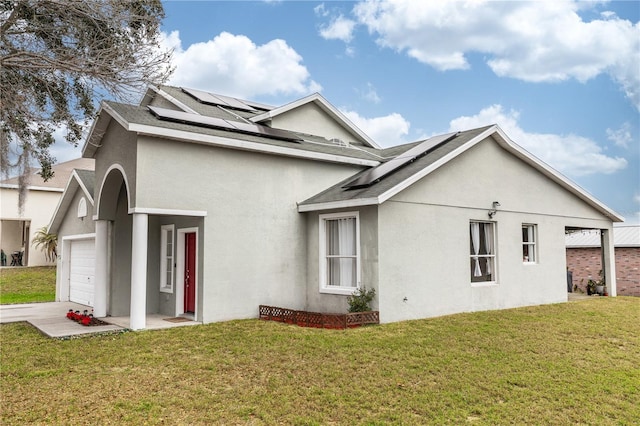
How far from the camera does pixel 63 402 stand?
5.80 m

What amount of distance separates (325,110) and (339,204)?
7040mm

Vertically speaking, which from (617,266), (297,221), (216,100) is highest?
(216,100)

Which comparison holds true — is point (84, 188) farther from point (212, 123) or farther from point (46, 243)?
point (46, 243)

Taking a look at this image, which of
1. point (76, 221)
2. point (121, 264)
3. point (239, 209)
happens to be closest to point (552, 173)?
point (239, 209)

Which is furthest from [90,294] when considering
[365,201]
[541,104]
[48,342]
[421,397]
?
[541,104]

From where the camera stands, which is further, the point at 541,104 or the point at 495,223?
the point at 541,104

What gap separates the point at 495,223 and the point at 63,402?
459 inches

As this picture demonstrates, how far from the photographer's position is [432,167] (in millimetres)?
11836

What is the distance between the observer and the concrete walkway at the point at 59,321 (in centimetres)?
1017

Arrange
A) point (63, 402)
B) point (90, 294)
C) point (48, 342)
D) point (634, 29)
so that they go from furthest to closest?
point (634, 29) → point (90, 294) → point (48, 342) → point (63, 402)

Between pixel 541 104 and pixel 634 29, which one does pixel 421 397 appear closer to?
pixel 541 104

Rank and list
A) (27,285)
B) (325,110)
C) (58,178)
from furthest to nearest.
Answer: (58,178)
(27,285)
(325,110)

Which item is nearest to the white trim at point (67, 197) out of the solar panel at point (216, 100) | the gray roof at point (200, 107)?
the gray roof at point (200, 107)

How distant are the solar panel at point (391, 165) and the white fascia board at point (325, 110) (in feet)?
12.7
